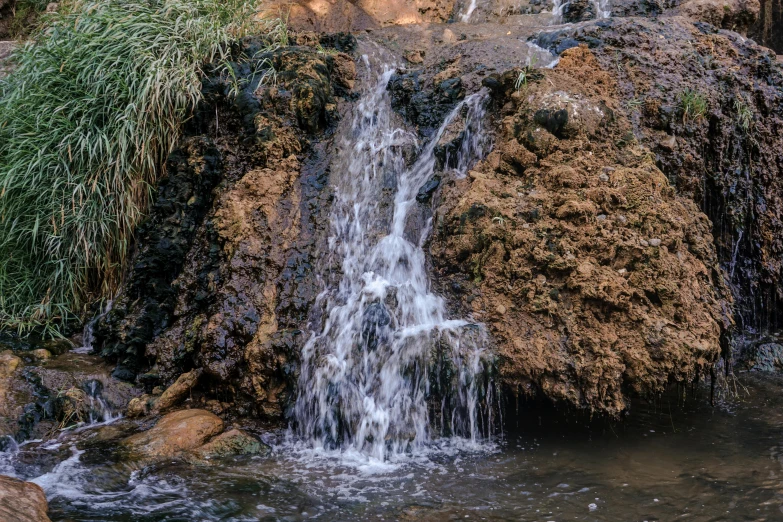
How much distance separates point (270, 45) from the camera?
5.38m

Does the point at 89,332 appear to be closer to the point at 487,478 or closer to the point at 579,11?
the point at 487,478

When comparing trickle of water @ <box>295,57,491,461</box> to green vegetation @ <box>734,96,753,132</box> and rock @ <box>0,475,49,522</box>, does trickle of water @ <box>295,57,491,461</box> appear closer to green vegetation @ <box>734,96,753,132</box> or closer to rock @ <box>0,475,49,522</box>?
rock @ <box>0,475,49,522</box>

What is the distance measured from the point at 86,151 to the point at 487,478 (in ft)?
12.8

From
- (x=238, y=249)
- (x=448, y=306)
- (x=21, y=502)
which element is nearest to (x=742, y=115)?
(x=448, y=306)

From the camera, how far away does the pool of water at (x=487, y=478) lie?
298 cm

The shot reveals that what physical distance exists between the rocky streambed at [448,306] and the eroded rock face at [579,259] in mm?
→ 17

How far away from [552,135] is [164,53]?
3.11 meters

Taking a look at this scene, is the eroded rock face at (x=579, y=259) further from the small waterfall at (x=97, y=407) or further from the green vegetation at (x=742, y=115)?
the small waterfall at (x=97, y=407)

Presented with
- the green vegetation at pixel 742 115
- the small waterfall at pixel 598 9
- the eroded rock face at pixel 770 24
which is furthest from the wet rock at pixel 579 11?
the eroded rock face at pixel 770 24

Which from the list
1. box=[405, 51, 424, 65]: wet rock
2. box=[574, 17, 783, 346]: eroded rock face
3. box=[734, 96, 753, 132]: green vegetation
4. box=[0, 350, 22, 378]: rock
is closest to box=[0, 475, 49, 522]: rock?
box=[0, 350, 22, 378]: rock

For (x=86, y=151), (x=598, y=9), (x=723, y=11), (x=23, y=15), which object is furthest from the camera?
(x=23, y=15)

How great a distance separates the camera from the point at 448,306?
4020 mm

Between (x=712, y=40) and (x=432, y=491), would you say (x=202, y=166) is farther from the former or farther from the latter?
(x=712, y=40)

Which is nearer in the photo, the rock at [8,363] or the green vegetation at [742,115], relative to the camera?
the rock at [8,363]
